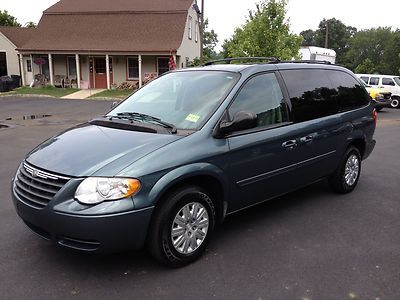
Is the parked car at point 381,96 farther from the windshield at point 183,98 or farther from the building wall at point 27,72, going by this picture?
the building wall at point 27,72

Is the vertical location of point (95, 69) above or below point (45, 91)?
above

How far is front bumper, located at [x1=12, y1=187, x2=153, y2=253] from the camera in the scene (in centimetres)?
317

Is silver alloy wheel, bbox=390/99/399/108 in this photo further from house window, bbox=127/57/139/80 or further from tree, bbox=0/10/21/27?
tree, bbox=0/10/21/27

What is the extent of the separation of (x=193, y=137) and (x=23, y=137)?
836cm

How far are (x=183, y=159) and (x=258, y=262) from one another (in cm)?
118

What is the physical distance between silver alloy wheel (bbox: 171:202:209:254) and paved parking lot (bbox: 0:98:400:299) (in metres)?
0.20

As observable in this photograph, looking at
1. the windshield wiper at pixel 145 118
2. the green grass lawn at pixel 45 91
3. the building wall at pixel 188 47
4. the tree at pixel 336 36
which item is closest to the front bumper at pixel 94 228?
the windshield wiper at pixel 145 118

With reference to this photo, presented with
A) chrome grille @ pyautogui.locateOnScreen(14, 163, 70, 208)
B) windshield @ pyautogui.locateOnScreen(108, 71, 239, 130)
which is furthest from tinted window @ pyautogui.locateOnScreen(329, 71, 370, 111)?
chrome grille @ pyautogui.locateOnScreen(14, 163, 70, 208)

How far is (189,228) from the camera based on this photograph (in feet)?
12.1

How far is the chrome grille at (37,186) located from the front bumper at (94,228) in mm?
75

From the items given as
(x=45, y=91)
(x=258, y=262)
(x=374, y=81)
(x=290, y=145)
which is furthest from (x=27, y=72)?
(x=258, y=262)

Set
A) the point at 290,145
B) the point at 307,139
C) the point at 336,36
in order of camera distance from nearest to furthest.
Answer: the point at 290,145 → the point at 307,139 → the point at 336,36

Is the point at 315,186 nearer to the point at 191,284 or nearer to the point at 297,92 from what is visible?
the point at 297,92

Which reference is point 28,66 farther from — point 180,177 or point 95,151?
point 180,177
